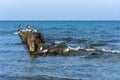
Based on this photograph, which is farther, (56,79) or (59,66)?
(59,66)

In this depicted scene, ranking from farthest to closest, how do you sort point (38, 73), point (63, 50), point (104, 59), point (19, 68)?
point (63, 50)
point (104, 59)
point (19, 68)
point (38, 73)

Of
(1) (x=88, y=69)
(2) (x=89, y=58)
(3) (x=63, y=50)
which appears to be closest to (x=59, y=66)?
(1) (x=88, y=69)

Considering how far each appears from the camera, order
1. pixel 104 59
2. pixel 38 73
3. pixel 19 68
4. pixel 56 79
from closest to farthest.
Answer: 1. pixel 56 79
2. pixel 38 73
3. pixel 19 68
4. pixel 104 59

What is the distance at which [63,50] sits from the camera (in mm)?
35062

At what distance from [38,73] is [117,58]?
9110 mm

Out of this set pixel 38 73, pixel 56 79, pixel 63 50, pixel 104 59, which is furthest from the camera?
pixel 63 50

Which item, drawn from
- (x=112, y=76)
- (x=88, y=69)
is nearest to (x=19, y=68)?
(x=88, y=69)

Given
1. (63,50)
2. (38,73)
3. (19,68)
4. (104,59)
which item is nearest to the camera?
(38,73)

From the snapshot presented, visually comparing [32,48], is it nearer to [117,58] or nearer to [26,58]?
[26,58]

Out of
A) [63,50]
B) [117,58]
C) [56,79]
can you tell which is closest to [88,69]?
[56,79]

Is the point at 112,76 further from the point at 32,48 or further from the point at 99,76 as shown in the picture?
the point at 32,48

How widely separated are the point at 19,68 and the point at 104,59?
7.52m

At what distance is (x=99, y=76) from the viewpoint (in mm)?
23875

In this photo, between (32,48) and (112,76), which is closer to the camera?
(112,76)
